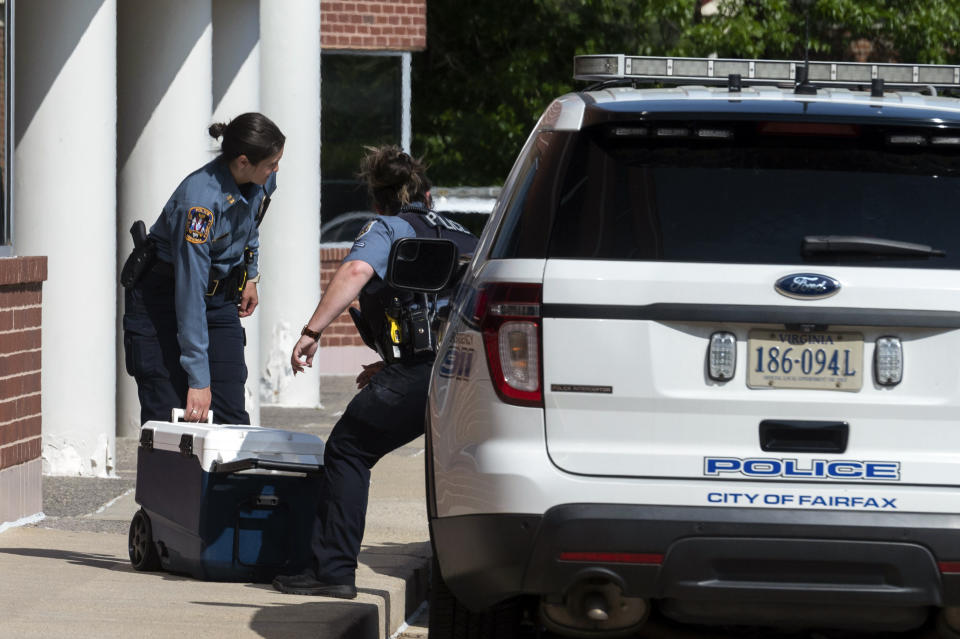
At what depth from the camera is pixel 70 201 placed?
9359mm

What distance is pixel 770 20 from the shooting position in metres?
23.8

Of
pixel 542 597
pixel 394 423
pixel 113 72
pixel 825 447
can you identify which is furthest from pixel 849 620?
pixel 113 72

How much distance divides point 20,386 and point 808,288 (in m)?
4.95

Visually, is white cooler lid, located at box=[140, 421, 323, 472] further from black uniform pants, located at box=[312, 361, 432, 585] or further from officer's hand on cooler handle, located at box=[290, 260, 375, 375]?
officer's hand on cooler handle, located at box=[290, 260, 375, 375]

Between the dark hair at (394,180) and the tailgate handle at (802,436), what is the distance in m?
2.64

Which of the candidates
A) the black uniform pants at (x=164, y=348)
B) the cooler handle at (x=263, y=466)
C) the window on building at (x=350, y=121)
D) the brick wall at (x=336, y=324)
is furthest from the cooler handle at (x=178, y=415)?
the window on building at (x=350, y=121)

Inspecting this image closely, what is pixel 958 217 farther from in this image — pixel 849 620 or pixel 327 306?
pixel 327 306

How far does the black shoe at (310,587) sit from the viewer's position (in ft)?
20.4

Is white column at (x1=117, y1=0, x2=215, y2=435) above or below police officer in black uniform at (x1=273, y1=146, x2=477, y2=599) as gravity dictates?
above

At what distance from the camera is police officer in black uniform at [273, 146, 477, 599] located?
20.2 ft

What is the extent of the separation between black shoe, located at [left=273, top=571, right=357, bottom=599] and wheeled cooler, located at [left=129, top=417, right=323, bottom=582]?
0.58 ft

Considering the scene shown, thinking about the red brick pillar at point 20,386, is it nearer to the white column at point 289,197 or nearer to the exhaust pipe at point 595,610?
the exhaust pipe at point 595,610

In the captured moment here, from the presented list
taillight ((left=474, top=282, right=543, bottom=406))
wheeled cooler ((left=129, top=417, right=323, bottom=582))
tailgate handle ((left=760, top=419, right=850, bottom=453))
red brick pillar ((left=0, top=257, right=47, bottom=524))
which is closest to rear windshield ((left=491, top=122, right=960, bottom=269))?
taillight ((left=474, top=282, right=543, bottom=406))

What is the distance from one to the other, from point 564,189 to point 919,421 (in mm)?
1018
